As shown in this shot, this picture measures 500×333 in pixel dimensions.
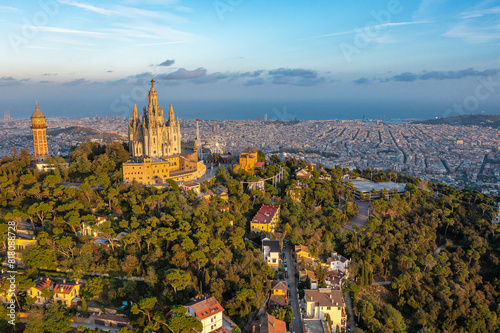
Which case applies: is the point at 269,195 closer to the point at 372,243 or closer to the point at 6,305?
the point at 372,243

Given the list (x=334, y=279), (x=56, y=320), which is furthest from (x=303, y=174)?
(x=56, y=320)

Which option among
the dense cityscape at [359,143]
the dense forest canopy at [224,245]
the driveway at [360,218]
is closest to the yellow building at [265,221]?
the dense forest canopy at [224,245]

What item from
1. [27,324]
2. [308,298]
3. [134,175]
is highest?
[134,175]

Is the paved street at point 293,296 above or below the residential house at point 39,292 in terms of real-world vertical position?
below

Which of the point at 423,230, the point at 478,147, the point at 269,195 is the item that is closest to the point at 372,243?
the point at 423,230

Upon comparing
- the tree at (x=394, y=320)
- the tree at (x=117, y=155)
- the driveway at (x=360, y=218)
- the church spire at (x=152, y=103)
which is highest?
the church spire at (x=152, y=103)

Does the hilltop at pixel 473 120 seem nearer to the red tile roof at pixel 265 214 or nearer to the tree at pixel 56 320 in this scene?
the red tile roof at pixel 265 214
